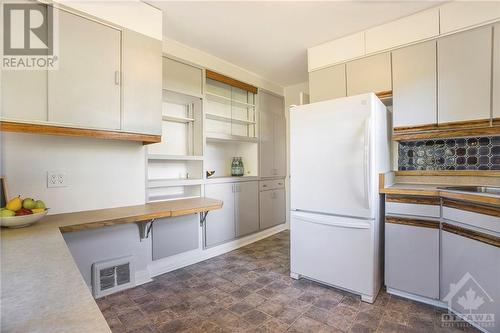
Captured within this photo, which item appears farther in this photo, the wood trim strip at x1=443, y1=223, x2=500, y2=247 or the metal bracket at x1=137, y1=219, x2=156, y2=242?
the metal bracket at x1=137, y1=219, x2=156, y2=242

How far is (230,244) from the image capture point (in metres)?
3.32

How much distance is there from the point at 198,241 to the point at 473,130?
2883 millimetres

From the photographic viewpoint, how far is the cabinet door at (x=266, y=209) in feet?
12.5

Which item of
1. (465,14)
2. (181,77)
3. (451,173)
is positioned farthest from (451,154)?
(181,77)

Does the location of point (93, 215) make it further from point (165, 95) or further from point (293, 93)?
point (293, 93)

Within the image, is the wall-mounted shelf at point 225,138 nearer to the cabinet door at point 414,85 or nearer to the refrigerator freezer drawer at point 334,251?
the refrigerator freezer drawer at point 334,251

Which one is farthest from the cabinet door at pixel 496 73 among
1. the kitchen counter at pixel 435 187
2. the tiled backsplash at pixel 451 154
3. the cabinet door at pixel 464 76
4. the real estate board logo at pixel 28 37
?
the real estate board logo at pixel 28 37

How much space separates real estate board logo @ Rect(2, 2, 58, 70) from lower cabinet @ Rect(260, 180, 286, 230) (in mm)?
2860

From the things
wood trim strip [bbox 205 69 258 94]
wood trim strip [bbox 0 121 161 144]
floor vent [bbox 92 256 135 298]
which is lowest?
floor vent [bbox 92 256 135 298]

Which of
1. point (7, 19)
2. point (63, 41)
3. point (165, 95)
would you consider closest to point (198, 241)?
point (165, 95)

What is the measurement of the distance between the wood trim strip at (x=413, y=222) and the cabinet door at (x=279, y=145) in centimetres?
215

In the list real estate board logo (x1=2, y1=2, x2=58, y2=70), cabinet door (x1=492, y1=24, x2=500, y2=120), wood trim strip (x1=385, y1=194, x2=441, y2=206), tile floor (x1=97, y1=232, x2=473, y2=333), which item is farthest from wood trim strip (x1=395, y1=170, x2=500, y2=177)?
real estate board logo (x1=2, y1=2, x2=58, y2=70)

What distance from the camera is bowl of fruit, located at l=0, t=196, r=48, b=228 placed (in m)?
1.38

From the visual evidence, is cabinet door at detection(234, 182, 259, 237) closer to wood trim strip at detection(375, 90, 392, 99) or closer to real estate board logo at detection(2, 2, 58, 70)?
wood trim strip at detection(375, 90, 392, 99)
